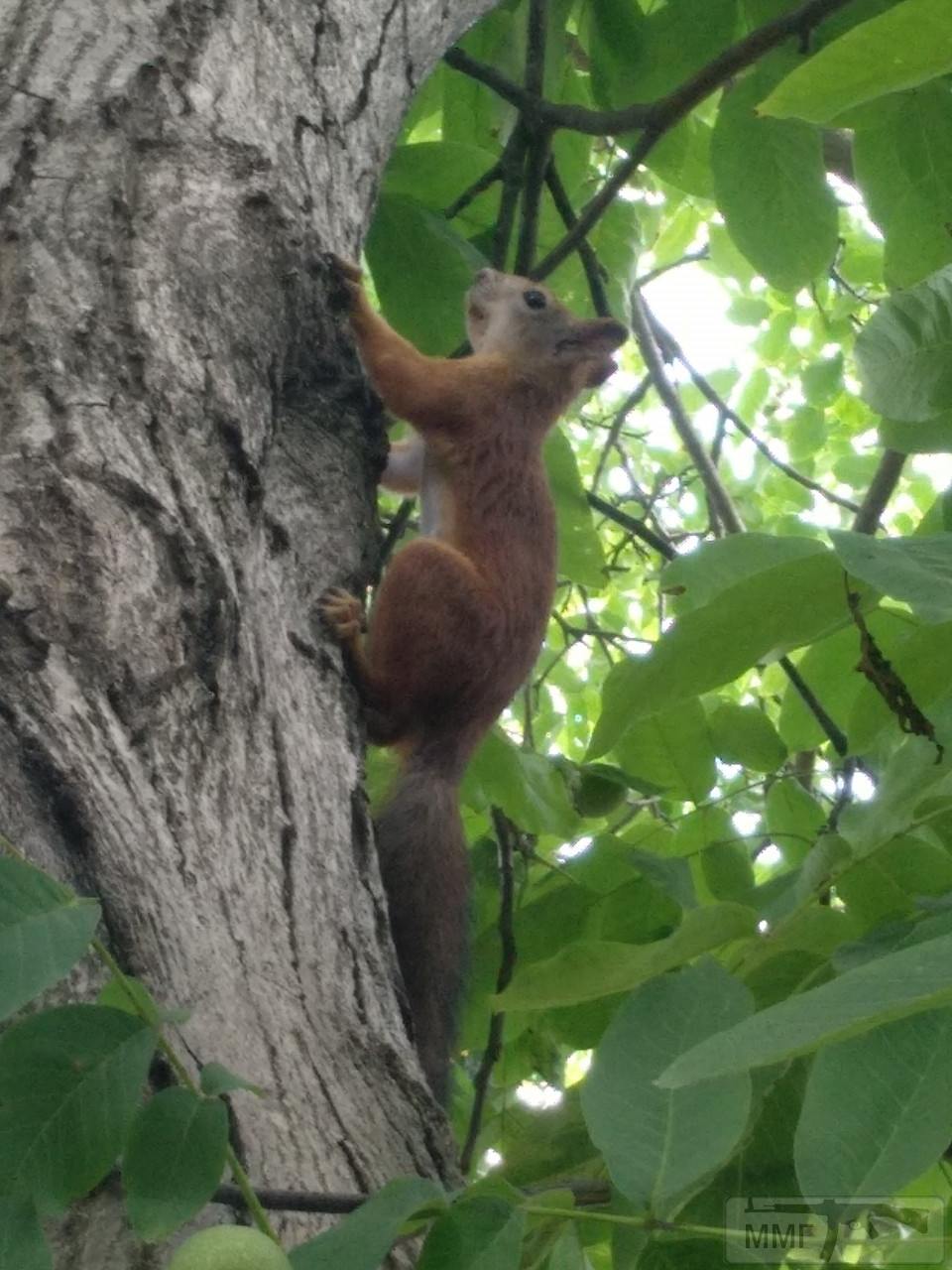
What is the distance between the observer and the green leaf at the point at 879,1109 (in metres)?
0.77

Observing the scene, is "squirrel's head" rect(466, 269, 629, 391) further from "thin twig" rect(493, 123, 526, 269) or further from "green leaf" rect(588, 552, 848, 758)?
"green leaf" rect(588, 552, 848, 758)

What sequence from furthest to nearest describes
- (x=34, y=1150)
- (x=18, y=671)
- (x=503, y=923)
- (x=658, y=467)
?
(x=658, y=467) → (x=503, y=923) → (x=18, y=671) → (x=34, y=1150)

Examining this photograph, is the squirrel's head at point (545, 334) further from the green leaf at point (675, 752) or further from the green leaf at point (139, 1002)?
the green leaf at point (139, 1002)

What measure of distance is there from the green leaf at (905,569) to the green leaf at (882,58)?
0.28 m

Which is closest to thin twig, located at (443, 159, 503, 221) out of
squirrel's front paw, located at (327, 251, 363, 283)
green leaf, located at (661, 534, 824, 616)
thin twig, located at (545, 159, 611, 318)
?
thin twig, located at (545, 159, 611, 318)

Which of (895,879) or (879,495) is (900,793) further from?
(879,495)

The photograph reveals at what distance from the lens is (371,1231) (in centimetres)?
82

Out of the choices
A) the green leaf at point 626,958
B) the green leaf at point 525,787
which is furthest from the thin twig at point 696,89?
the green leaf at point 626,958

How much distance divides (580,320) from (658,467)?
7.09 feet

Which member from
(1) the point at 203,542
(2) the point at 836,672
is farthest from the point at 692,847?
(1) the point at 203,542

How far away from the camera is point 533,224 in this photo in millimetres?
2945

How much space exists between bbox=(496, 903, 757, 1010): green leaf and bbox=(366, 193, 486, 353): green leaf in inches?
67.6

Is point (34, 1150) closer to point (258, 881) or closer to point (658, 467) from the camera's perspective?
point (258, 881)

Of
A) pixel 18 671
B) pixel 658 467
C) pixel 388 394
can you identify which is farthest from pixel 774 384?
pixel 18 671
